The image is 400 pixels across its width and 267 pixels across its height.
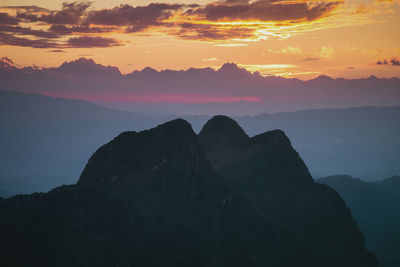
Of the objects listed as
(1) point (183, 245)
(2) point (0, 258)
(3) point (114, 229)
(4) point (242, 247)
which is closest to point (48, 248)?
(2) point (0, 258)

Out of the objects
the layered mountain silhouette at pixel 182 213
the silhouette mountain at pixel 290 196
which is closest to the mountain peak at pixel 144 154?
the layered mountain silhouette at pixel 182 213

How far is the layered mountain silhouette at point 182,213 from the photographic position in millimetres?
83125

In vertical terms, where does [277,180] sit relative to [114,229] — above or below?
below

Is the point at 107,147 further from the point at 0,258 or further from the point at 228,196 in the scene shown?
the point at 0,258

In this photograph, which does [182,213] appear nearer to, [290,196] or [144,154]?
[144,154]

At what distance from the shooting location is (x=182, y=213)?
377 ft

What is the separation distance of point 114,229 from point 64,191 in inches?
541

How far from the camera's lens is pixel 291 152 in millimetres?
183750

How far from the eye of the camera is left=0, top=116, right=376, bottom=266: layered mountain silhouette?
83.1m

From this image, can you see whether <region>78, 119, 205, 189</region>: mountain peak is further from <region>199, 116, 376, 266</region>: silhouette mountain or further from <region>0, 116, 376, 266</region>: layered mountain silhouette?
<region>199, 116, 376, 266</region>: silhouette mountain

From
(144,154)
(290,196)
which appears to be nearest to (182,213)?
(144,154)

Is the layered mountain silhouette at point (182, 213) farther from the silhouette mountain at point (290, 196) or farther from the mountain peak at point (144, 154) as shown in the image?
the silhouette mountain at point (290, 196)

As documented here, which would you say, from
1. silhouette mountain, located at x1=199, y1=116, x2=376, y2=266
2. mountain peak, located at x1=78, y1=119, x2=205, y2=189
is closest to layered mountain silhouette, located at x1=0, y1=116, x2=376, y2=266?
mountain peak, located at x1=78, y1=119, x2=205, y2=189

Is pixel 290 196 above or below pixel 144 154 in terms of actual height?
below
